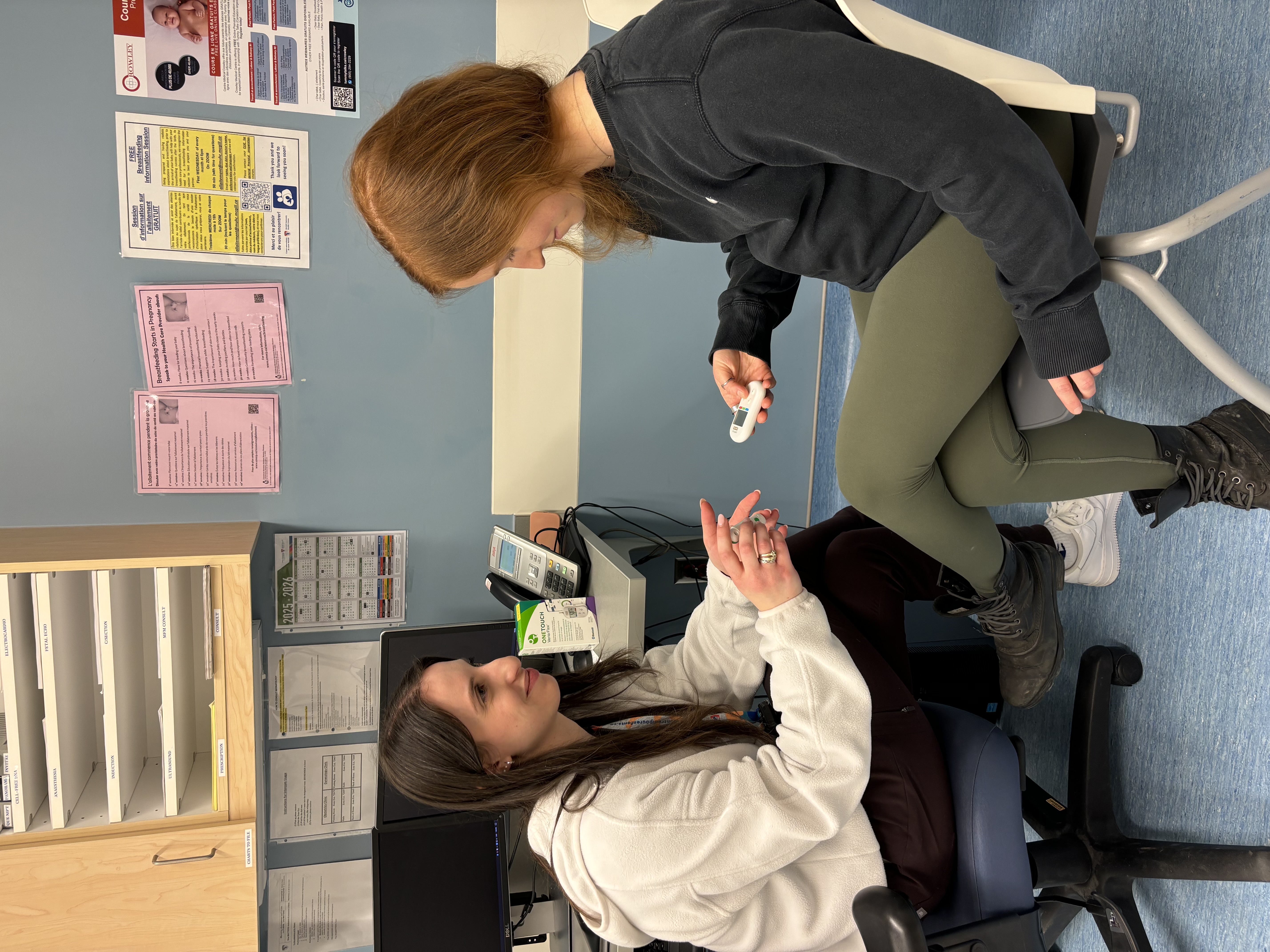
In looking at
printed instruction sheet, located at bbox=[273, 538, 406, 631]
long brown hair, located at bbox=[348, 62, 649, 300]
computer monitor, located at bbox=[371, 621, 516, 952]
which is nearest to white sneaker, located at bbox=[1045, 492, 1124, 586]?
long brown hair, located at bbox=[348, 62, 649, 300]

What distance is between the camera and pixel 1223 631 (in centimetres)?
125

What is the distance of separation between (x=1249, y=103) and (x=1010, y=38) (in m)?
0.68

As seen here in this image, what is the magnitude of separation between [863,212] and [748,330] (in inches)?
15.4

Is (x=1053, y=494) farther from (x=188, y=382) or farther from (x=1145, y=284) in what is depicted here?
(x=188, y=382)

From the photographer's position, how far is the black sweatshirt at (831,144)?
72cm

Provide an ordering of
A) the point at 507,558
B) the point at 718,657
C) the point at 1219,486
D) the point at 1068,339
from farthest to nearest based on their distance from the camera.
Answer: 1. the point at 507,558
2. the point at 718,657
3. the point at 1219,486
4. the point at 1068,339

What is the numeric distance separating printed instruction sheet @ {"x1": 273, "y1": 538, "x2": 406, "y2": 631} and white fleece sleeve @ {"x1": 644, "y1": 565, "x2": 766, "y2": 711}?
→ 85 cm

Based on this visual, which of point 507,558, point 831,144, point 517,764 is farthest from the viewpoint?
point 507,558

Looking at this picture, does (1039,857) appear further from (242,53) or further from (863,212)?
(242,53)

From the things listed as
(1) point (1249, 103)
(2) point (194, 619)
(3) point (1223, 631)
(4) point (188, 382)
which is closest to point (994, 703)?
(3) point (1223, 631)

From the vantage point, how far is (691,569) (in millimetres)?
1995

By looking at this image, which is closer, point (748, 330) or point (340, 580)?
point (748, 330)

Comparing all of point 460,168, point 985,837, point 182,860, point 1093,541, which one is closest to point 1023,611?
point 1093,541

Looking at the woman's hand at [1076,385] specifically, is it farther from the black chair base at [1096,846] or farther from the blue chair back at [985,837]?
the black chair base at [1096,846]
